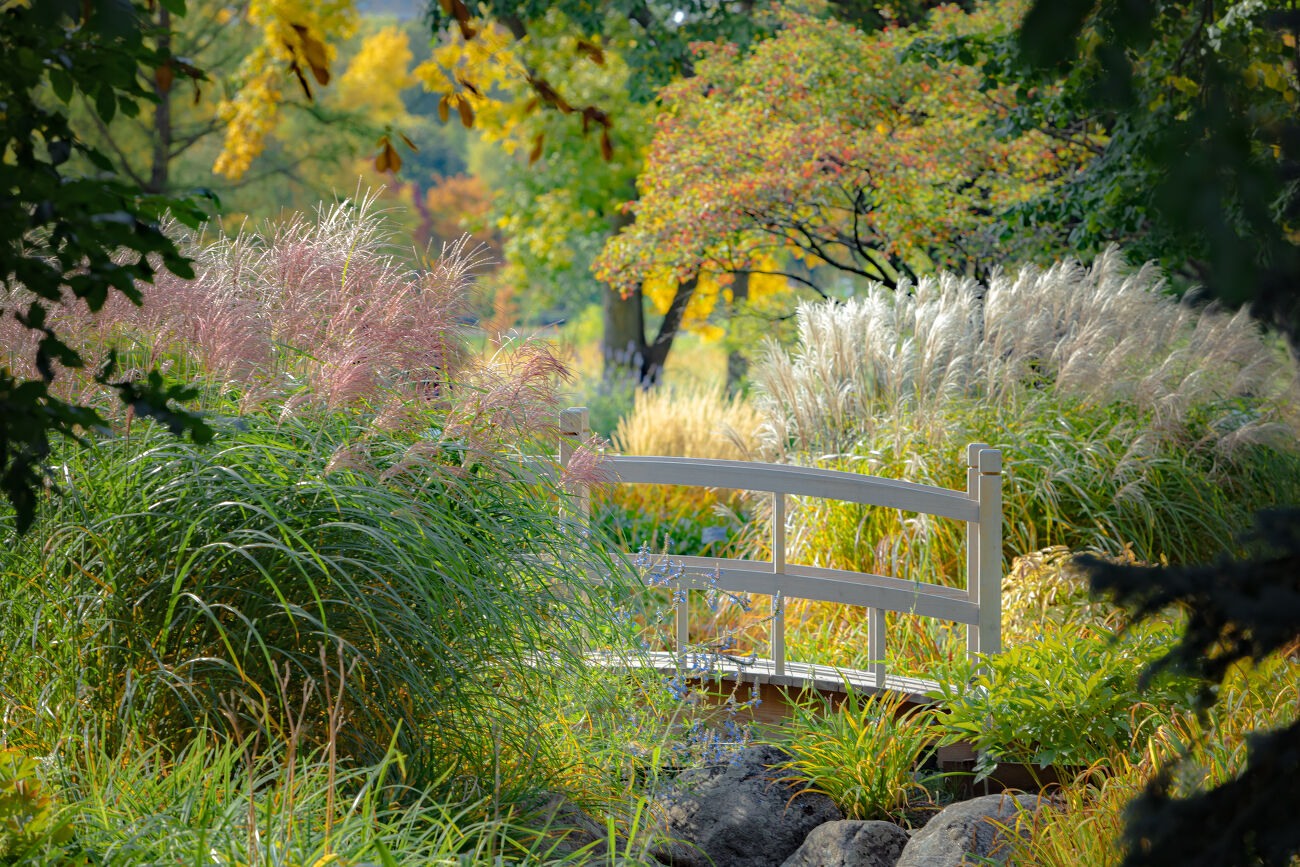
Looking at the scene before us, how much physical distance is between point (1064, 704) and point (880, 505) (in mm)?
1014

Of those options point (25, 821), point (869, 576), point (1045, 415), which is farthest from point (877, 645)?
point (25, 821)

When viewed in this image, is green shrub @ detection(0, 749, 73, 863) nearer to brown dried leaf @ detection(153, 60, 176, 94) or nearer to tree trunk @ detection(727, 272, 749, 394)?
brown dried leaf @ detection(153, 60, 176, 94)

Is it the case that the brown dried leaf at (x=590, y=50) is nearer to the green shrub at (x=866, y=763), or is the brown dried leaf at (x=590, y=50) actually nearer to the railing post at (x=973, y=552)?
the green shrub at (x=866, y=763)

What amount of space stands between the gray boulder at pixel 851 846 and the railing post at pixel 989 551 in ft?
3.71

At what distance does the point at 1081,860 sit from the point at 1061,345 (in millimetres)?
3478

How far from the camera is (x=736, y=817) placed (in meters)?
3.29

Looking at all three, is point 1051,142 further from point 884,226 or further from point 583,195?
point 583,195

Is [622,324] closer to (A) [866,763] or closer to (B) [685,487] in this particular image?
(B) [685,487]

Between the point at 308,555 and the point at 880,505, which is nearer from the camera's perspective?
the point at 308,555

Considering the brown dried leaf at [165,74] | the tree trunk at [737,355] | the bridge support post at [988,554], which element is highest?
the brown dried leaf at [165,74]

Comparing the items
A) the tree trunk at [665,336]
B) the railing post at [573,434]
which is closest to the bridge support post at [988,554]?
the railing post at [573,434]

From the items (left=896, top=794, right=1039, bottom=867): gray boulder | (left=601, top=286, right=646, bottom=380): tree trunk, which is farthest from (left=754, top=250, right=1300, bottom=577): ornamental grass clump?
(left=601, top=286, right=646, bottom=380): tree trunk

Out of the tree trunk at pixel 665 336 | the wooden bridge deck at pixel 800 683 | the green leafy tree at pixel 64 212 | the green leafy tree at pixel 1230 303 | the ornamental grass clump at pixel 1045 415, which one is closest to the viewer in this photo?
the green leafy tree at pixel 1230 303

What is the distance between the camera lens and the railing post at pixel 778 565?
4047mm
